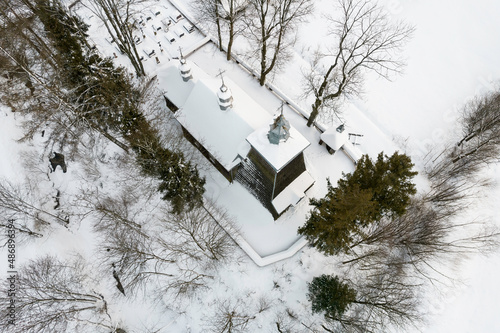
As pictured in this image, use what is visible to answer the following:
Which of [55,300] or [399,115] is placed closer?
[55,300]

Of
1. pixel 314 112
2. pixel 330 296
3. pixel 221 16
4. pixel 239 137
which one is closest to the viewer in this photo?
pixel 330 296

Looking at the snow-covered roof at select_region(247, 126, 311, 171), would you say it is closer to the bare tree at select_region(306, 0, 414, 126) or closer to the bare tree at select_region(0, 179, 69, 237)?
the bare tree at select_region(306, 0, 414, 126)

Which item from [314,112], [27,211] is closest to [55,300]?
[27,211]

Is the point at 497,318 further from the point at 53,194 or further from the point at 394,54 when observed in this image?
the point at 53,194

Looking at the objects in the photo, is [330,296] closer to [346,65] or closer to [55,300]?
[346,65]

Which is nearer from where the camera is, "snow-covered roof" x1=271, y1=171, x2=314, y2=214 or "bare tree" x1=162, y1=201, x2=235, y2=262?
"bare tree" x1=162, y1=201, x2=235, y2=262

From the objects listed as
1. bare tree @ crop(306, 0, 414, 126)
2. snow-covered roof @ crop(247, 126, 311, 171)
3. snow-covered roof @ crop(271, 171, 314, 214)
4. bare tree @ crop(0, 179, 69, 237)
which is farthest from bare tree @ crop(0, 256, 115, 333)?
bare tree @ crop(306, 0, 414, 126)
